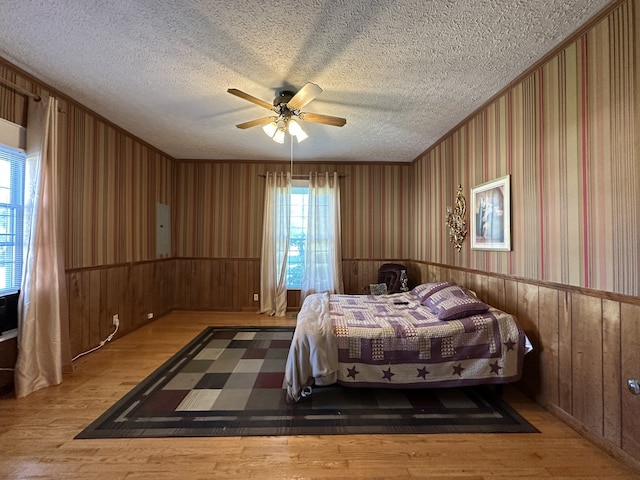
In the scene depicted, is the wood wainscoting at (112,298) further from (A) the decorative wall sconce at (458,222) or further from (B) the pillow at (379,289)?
(A) the decorative wall sconce at (458,222)

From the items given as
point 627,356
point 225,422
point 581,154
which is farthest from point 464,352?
point 225,422

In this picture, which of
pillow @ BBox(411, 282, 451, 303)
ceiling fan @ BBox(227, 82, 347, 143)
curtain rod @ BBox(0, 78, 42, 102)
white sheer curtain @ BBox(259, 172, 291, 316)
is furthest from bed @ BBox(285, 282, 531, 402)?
curtain rod @ BBox(0, 78, 42, 102)

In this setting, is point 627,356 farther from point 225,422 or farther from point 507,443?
point 225,422

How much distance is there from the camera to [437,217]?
395 cm

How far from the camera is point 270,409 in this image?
2104 millimetres

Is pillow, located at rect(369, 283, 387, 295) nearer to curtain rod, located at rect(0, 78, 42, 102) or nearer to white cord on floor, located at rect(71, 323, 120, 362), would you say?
white cord on floor, located at rect(71, 323, 120, 362)

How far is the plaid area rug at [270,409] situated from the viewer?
1885 mm

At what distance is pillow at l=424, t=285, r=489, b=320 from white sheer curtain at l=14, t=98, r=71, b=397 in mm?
3364

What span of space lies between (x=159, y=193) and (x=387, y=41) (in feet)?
13.4

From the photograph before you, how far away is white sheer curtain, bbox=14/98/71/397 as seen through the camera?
2.29 meters

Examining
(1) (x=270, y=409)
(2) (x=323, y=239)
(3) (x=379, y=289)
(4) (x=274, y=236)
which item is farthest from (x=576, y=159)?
(4) (x=274, y=236)

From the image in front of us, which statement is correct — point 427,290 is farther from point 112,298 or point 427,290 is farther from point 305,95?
point 112,298

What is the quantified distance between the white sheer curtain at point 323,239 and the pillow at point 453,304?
2173mm

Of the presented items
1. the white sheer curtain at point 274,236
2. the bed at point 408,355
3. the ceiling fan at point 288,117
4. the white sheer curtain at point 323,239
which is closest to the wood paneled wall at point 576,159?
the bed at point 408,355
